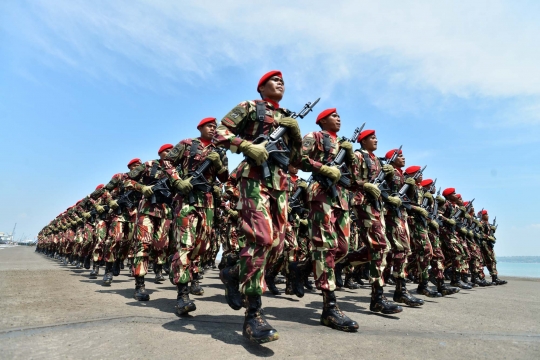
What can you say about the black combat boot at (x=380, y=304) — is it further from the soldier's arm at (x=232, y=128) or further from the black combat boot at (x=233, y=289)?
the soldier's arm at (x=232, y=128)

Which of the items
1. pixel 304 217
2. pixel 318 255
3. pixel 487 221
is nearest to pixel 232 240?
pixel 304 217

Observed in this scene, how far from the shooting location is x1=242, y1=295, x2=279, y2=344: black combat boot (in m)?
2.66

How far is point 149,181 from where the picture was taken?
6.33 metres

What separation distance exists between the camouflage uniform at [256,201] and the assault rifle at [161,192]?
9.22 ft

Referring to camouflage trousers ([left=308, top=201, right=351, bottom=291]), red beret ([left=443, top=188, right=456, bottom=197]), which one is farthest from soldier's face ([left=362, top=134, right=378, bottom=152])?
red beret ([left=443, top=188, right=456, bottom=197])

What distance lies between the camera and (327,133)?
460 centimetres

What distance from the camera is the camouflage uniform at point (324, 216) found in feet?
12.9

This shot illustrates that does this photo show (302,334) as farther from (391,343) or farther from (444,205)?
(444,205)

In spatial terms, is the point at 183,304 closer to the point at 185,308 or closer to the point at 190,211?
the point at 185,308

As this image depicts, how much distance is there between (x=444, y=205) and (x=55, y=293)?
371 inches

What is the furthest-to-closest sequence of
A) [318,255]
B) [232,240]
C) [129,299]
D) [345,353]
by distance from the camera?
1. [232,240]
2. [129,299]
3. [318,255]
4. [345,353]

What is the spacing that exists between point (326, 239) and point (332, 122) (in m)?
1.70

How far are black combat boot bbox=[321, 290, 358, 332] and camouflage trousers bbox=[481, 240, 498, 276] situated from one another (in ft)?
35.6

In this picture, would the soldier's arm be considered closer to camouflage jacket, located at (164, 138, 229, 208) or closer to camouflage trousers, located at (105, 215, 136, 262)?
camouflage jacket, located at (164, 138, 229, 208)
